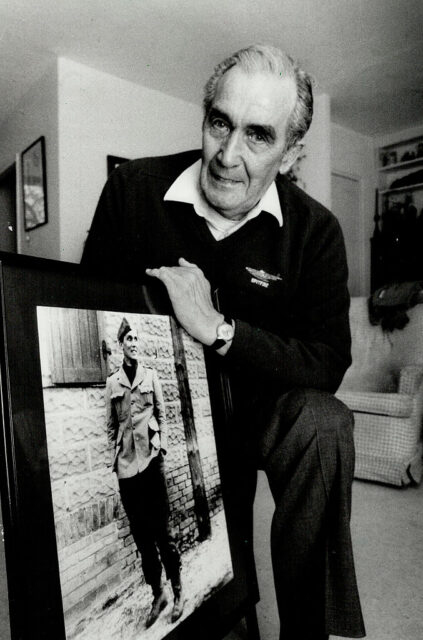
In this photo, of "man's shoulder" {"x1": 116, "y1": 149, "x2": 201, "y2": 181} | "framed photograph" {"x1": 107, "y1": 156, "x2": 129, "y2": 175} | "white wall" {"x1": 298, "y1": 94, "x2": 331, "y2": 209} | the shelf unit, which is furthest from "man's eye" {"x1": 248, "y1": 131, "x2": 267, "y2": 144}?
"white wall" {"x1": 298, "y1": 94, "x2": 331, "y2": 209}

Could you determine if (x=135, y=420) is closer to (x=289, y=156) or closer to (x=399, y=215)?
(x=289, y=156)

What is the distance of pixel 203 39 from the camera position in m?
3.17

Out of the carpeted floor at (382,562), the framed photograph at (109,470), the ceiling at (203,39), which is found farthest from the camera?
the ceiling at (203,39)

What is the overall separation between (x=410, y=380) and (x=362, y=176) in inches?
118

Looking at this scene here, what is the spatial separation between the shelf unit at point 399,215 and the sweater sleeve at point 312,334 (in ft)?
7.58

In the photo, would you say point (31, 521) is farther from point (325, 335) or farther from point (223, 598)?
point (325, 335)

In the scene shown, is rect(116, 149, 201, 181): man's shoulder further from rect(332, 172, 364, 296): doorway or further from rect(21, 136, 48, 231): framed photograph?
rect(332, 172, 364, 296): doorway

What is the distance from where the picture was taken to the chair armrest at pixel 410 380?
2555 millimetres

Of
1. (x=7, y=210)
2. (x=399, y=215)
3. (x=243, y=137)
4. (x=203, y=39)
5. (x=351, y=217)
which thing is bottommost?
(x=243, y=137)

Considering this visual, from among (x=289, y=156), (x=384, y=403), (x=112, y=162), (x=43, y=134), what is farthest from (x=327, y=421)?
(x=43, y=134)

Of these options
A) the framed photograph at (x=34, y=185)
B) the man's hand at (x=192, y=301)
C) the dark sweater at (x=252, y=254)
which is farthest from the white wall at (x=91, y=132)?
the man's hand at (x=192, y=301)

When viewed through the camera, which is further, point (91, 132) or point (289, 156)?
point (91, 132)

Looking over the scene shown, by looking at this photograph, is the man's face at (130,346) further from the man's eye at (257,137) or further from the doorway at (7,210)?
the doorway at (7,210)

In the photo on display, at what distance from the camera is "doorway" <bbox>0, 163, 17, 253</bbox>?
14.7 feet
